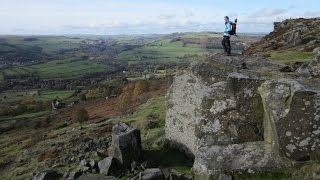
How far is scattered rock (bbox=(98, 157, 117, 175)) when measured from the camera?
18908 millimetres

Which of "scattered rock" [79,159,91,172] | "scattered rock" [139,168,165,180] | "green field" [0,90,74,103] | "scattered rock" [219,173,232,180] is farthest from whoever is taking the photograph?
"green field" [0,90,74,103]

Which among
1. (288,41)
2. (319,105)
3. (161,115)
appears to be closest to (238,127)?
(319,105)

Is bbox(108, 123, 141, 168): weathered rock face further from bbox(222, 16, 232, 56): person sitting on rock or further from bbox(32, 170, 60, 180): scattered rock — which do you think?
bbox(222, 16, 232, 56): person sitting on rock

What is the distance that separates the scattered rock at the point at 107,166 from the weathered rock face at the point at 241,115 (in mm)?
3458

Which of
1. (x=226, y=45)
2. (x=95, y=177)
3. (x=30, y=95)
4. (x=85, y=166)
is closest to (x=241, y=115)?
(x=226, y=45)

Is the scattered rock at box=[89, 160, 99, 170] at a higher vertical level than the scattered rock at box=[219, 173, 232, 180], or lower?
lower

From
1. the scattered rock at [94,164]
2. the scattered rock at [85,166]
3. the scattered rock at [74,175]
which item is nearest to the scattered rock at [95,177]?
the scattered rock at [74,175]

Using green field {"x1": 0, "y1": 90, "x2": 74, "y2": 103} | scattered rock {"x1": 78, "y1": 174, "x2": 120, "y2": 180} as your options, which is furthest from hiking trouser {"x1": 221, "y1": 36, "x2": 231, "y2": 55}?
green field {"x1": 0, "y1": 90, "x2": 74, "y2": 103}

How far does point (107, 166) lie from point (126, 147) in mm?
1382

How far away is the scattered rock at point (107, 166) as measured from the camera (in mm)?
18908

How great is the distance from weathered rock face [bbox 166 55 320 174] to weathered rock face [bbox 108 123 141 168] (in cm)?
207

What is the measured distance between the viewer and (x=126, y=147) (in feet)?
64.7

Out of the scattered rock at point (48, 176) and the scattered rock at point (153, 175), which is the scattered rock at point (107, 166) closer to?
the scattered rock at point (153, 175)

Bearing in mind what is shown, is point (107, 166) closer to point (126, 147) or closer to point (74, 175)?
point (126, 147)
